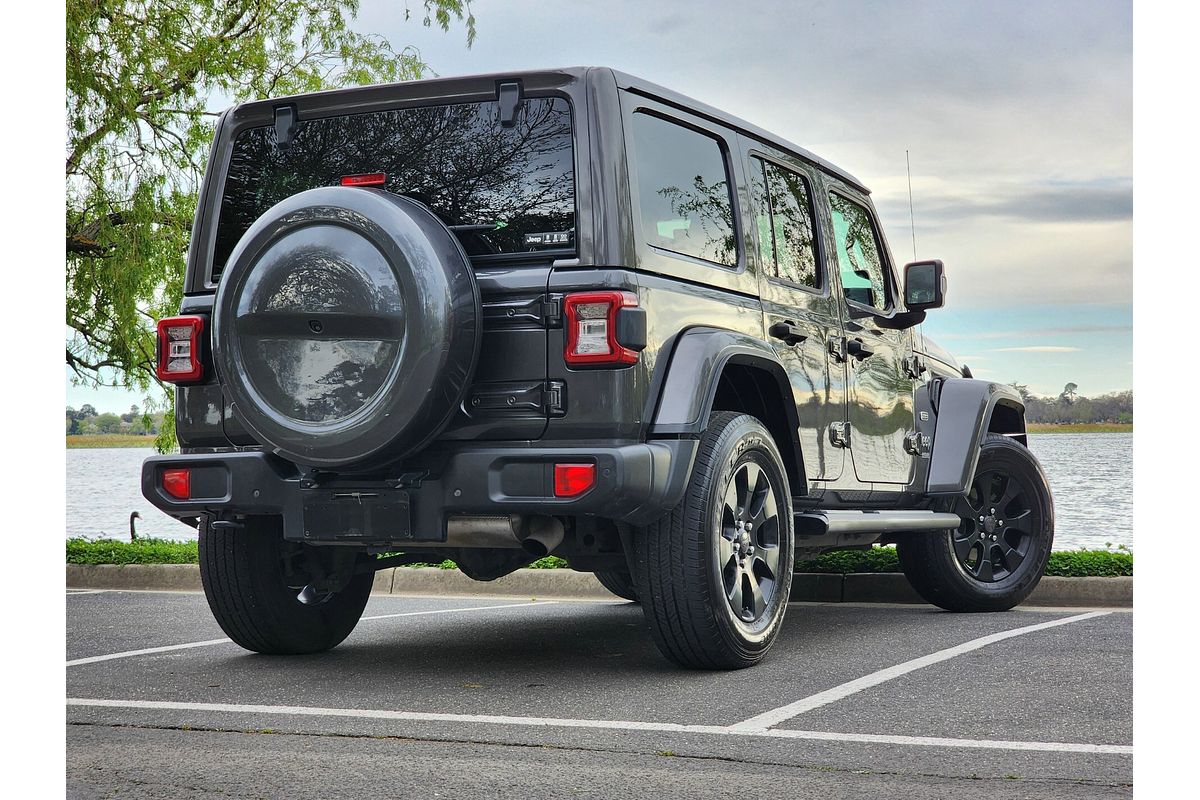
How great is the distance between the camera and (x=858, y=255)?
274 inches

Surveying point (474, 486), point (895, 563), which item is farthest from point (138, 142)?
point (474, 486)

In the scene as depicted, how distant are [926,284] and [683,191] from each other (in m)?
2.22

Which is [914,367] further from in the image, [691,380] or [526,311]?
[526,311]

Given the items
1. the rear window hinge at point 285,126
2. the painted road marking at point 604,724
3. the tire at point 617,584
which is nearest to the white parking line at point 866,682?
the painted road marking at point 604,724

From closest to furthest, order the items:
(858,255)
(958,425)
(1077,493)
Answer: (858,255) < (958,425) < (1077,493)

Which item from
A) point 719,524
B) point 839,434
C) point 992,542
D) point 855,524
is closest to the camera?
point 719,524

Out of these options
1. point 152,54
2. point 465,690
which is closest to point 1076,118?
point 152,54

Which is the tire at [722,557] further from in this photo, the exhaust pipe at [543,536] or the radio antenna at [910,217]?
the radio antenna at [910,217]

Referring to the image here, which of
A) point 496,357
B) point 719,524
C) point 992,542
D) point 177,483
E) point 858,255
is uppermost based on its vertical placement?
point 858,255

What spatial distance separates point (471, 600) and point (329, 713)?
4.99 m

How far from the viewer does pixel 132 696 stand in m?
4.74

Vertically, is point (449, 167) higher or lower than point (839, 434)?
higher
